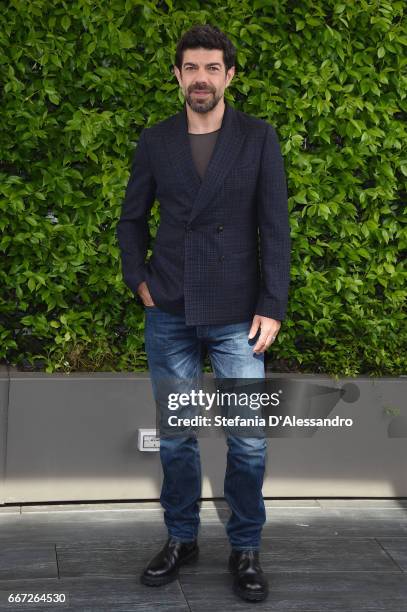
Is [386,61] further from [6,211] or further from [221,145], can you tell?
[6,211]

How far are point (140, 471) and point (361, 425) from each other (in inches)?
39.3

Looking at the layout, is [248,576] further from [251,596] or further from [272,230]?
[272,230]

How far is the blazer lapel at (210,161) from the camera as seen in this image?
11.9 ft

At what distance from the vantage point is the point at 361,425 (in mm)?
4781

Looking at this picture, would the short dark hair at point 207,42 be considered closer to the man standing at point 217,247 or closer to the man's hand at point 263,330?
the man standing at point 217,247

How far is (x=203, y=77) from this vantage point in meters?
3.61

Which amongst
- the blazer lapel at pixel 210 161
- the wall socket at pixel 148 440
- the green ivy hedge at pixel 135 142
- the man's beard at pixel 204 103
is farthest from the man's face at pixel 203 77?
the wall socket at pixel 148 440

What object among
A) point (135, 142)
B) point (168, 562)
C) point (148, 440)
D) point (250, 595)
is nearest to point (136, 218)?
point (135, 142)

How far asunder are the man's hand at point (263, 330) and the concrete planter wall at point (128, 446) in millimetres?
1054

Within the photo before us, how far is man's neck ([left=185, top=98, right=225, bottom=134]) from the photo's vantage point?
3707 mm

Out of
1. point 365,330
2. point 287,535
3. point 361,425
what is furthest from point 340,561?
point 365,330

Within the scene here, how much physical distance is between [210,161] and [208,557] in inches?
60.7

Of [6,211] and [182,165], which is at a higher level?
[182,165]

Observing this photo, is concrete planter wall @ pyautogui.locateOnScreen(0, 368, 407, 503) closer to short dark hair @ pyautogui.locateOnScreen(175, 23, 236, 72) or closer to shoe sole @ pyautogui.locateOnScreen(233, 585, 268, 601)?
shoe sole @ pyautogui.locateOnScreen(233, 585, 268, 601)
